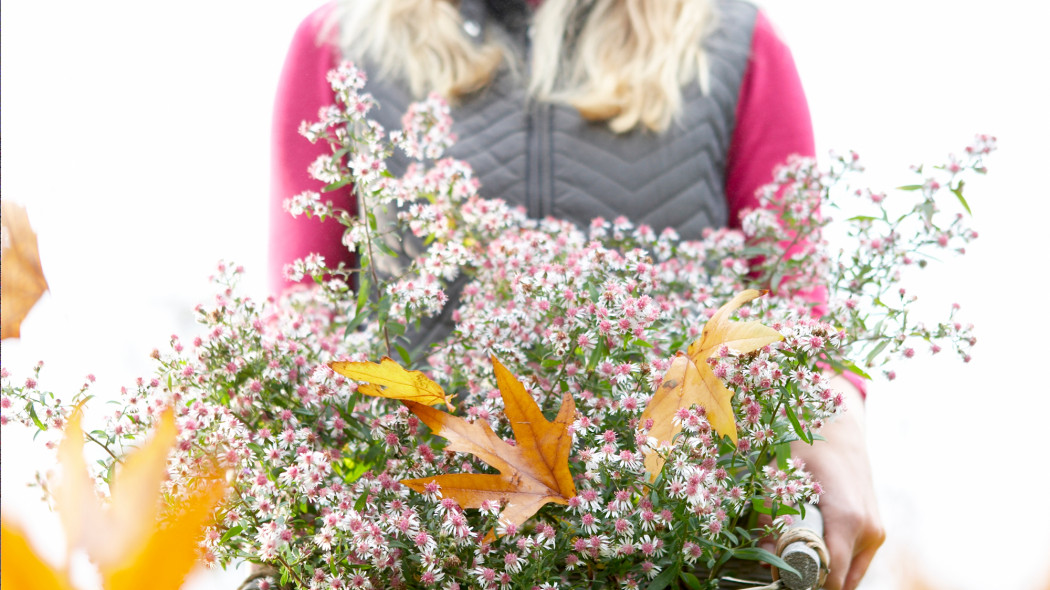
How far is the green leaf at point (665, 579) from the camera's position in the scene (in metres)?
0.38

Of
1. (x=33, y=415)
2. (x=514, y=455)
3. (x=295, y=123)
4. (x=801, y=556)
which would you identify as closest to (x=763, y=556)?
(x=801, y=556)

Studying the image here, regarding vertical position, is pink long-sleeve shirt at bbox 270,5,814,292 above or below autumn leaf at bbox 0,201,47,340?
above

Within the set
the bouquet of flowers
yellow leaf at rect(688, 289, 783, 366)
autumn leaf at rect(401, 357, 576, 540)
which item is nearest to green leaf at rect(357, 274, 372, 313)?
the bouquet of flowers

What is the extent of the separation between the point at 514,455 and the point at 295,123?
648 mm

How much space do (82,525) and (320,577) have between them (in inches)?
4.4

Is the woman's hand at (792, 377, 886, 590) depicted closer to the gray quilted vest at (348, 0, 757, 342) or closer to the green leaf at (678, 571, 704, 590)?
the green leaf at (678, 571, 704, 590)

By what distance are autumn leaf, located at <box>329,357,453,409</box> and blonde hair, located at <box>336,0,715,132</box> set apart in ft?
1.95

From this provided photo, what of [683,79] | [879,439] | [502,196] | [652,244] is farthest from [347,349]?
[879,439]

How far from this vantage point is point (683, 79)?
0.94 metres

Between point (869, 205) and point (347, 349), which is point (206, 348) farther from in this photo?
point (869, 205)

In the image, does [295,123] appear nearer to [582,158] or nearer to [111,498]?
[582,158]

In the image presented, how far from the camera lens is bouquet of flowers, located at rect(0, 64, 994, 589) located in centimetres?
36

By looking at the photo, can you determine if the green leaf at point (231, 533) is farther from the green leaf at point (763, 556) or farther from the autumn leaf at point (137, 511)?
the green leaf at point (763, 556)

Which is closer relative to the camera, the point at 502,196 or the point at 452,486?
the point at 452,486
